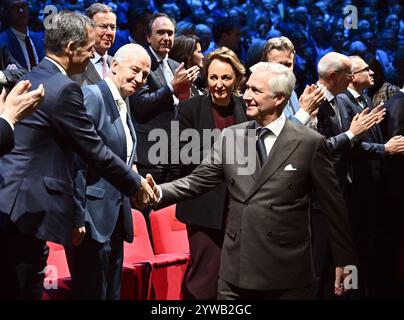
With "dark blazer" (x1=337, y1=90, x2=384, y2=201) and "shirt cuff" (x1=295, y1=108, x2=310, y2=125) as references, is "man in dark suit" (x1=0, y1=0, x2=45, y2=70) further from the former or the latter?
"dark blazer" (x1=337, y1=90, x2=384, y2=201)

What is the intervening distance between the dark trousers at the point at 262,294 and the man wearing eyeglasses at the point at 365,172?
77.5 inches

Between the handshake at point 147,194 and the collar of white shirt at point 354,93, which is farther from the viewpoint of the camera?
the collar of white shirt at point 354,93

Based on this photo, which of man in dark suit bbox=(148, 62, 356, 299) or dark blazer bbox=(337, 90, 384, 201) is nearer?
man in dark suit bbox=(148, 62, 356, 299)

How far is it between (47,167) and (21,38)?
230 cm

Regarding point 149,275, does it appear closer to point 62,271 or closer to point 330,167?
point 62,271

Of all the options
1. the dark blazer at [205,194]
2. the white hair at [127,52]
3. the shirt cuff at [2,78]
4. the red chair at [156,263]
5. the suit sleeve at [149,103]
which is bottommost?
the red chair at [156,263]

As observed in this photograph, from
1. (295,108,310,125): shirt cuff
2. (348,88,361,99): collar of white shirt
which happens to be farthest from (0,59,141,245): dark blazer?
(348,88,361,99): collar of white shirt

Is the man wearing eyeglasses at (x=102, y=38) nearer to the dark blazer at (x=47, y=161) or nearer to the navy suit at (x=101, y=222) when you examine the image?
the navy suit at (x=101, y=222)

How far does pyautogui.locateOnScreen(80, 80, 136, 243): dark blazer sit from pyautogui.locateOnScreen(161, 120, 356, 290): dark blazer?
2.09 ft

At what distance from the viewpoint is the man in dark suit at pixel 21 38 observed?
5535 millimetres

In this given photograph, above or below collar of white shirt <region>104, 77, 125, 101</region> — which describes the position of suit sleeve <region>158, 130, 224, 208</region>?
below

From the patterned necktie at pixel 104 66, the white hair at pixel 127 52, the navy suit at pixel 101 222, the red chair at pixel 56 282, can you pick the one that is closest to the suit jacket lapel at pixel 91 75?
the patterned necktie at pixel 104 66

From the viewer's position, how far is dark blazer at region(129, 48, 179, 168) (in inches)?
207

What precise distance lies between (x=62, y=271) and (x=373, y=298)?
2.27 meters
